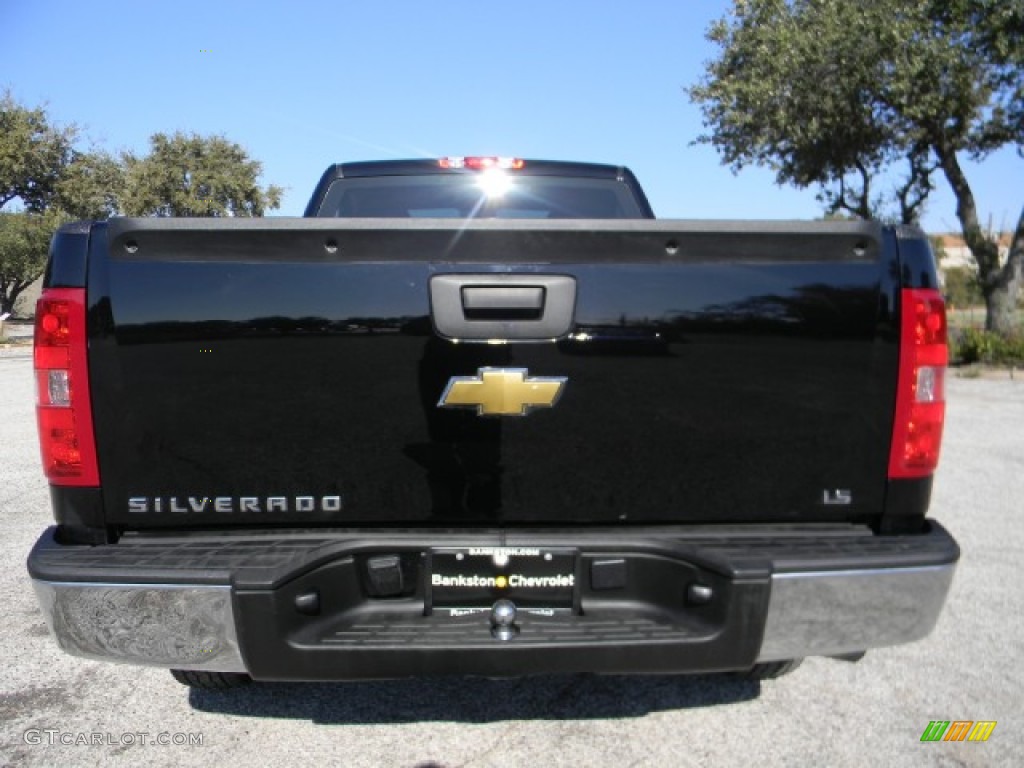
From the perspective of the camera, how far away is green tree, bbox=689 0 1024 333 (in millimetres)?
15648

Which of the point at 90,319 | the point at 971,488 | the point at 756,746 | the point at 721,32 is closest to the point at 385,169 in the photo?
the point at 90,319

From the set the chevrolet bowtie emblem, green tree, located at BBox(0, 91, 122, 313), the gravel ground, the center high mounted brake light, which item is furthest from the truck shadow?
green tree, located at BBox(0, 91, 122, 313)

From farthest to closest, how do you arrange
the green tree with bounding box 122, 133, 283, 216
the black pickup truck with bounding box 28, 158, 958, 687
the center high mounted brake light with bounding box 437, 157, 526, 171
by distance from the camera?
the green tree with bounding box 122, 133, 283, 216, the center high mounted brake light with bounding box 437, 157, 526, 171, the black pickup truck with bounding box 28, 158, 958, 687

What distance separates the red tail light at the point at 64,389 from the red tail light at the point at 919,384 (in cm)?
218

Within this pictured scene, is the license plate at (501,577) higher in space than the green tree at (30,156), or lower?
lower

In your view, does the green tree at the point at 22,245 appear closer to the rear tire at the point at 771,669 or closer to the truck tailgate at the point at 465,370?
the truck tailgate at the point at 465,370

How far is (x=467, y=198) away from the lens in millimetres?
4320

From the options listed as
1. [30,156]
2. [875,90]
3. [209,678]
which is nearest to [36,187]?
[30,156]

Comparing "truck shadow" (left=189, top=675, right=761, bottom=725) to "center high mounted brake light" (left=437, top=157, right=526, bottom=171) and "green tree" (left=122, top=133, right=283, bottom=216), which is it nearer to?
"center high mounted brake light" (left=437, top=157, right=526, bottom=171)

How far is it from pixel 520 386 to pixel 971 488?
5534 mm

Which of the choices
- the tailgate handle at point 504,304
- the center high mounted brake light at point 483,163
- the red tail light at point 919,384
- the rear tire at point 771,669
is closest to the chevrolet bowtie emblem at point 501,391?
the tailgate handle at point 504,304

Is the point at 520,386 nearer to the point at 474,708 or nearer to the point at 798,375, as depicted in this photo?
the point at 798,375

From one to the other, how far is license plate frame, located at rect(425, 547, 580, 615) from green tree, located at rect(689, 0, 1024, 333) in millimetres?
16498

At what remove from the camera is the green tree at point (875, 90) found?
616 inches
